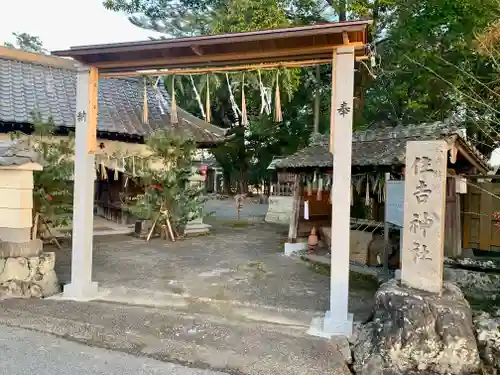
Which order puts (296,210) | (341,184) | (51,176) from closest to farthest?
(341,184) < (51,176) < (296,210)

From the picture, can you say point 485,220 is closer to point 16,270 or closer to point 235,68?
point 235,68

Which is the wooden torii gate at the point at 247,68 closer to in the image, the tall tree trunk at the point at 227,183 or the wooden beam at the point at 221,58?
the wooden beam at the point at 221,58

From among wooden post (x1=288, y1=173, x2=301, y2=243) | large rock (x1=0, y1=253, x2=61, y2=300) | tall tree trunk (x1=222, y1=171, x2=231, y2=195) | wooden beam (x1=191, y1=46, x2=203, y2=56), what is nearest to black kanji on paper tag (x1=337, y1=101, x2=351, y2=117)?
wooden beam (x1=191, y1=46, x2=203, y2=56)

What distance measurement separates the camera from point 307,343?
16.3 ft

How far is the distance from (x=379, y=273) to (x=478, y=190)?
2.80 meters

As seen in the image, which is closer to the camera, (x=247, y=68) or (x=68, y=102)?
(x=247, y=68)

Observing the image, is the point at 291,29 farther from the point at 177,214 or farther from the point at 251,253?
the point at 177,214

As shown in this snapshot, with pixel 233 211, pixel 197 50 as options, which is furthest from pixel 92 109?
pixel 233 211

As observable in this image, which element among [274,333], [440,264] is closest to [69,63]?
[274,333]

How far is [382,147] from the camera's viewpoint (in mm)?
9523

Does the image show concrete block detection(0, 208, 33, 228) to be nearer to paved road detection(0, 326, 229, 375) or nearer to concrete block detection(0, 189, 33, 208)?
concrete block detection(0, 189, 33, 208)

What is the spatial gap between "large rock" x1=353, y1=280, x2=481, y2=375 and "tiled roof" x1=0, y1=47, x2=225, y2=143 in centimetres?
991

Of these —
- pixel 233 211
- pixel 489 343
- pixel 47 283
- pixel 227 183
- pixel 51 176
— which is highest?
pixel 227 183

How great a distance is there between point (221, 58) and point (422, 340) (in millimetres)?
4559
